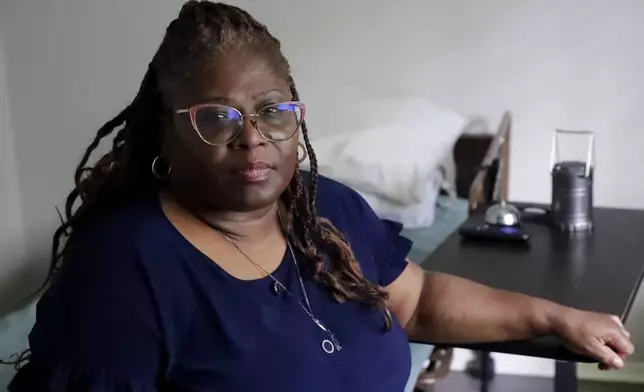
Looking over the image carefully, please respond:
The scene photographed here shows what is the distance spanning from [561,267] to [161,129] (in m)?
0.85

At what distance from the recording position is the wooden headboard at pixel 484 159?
85.7 inches

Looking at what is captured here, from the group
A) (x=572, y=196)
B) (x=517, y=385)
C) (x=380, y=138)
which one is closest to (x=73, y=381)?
(x=572, y=196)

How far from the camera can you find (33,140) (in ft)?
8.87

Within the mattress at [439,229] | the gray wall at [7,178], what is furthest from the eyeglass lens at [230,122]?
the gray wall at [7,178]

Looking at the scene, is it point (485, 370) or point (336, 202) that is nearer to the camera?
point (336, 202)

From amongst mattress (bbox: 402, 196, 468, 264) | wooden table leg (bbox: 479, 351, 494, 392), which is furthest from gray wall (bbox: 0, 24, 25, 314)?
wooden table leg (bbox: 479, 351, 494, 392)

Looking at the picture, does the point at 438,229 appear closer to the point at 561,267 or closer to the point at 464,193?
the point at 464,193

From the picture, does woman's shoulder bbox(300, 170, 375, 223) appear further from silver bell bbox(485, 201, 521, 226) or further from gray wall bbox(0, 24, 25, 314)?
gray wall bbox(0, 24, 25, 314)

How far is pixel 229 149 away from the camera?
3.16 feet

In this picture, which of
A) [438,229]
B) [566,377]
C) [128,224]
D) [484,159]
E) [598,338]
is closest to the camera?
[128,224]

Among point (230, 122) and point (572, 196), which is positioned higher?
point (230, 122)

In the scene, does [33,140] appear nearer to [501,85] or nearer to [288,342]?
[501,85]

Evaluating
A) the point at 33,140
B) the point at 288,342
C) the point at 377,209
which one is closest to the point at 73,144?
the point at 33,140

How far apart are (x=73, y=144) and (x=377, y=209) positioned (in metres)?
1.10
